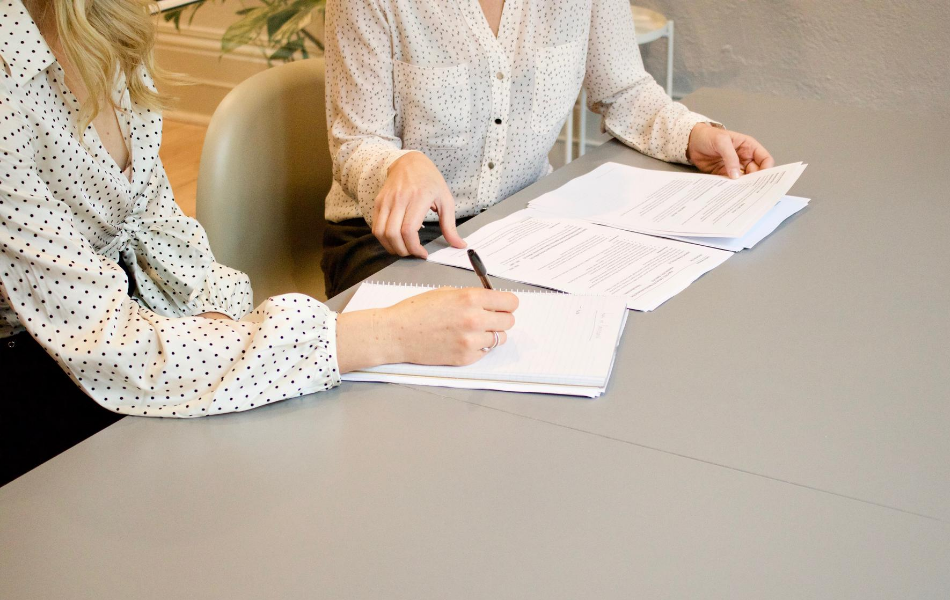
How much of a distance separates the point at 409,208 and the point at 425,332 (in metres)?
0.27

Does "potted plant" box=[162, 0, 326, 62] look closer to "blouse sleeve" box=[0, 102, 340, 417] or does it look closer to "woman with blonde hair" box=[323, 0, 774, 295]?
"woman with blonde hair" box=[323, 0, 774, 295]

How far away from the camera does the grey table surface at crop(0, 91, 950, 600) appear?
60 cm

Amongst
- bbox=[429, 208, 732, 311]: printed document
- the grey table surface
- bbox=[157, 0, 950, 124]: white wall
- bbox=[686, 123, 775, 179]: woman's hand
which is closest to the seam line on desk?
the grey table surface

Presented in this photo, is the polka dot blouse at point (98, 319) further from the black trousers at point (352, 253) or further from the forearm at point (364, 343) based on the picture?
the black trousers at point (352, 253)

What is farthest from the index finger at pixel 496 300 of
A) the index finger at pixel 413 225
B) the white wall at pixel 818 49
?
the white wall at pixel 818 49

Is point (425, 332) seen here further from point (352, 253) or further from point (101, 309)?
point (352, 253)

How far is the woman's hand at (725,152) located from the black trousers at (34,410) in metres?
0.94

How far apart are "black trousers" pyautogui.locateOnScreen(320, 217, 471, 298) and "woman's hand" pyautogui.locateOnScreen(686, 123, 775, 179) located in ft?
1.30

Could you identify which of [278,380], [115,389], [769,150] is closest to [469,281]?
[278,380]

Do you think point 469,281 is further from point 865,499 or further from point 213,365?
point 865,499

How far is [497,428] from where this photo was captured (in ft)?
2.48

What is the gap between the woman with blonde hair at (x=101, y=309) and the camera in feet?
2.61

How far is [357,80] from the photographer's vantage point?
1306 millimetres

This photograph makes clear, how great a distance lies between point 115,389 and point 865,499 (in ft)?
2.19
